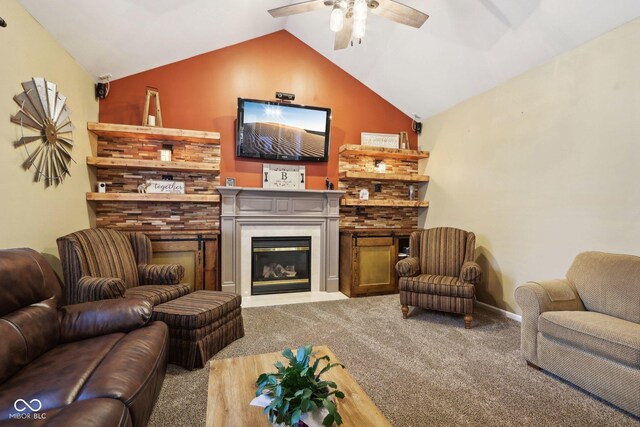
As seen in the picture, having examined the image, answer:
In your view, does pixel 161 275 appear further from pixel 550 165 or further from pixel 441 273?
pixel 550 165

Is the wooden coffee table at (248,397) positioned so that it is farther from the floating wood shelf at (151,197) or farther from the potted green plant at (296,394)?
the floating wood shelf at (151,197)

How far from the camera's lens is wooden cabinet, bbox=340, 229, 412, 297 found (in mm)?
4152

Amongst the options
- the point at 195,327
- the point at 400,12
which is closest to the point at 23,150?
the point at 195,327

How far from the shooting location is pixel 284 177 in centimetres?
432

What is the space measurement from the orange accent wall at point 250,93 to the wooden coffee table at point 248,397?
295 cm

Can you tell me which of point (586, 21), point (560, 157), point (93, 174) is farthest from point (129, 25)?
point (560, 157)

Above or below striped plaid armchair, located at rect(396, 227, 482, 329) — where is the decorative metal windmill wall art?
above

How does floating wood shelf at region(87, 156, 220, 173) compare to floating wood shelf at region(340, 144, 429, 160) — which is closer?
floating wood shelf at region(87, 156, 220, 173)

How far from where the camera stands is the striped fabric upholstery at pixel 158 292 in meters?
2.46

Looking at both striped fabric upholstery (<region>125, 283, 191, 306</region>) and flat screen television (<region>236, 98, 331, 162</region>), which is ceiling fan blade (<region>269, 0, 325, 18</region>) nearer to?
flat screen television (<region>236, 98, 331, 162</region>)

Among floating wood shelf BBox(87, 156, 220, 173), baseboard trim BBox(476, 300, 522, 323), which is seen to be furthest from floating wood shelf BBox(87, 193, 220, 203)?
baseboard trim BBox(476, 300, 522, 323)

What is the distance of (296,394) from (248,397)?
339mm

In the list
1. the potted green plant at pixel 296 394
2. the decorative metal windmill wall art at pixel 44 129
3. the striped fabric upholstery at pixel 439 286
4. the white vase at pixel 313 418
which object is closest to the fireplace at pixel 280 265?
the striped fabric upholstery at pixel 439 286

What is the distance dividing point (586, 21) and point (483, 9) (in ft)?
2.67
